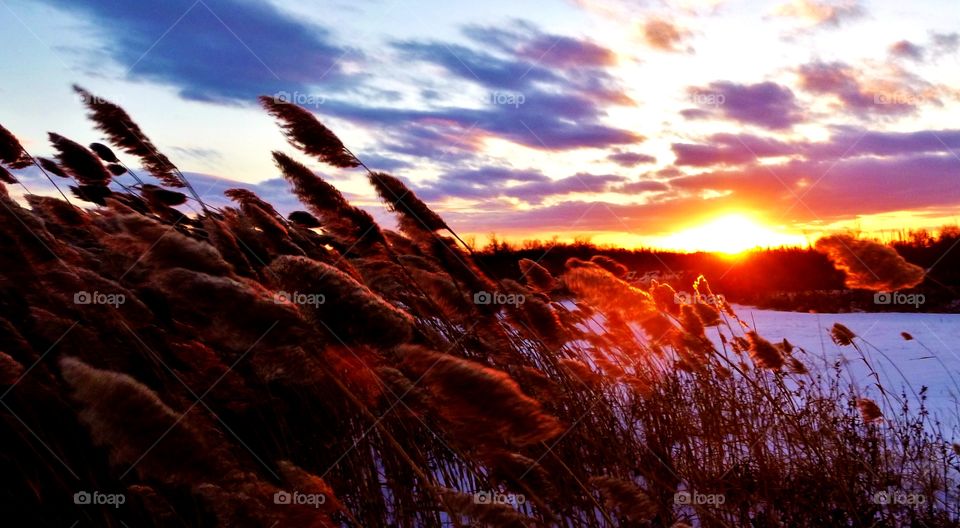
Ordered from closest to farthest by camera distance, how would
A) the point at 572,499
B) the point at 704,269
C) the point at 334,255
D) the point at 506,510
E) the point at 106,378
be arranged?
the point at 106,378
the point at 506,510
the point at 572,499
the point at 334,255
the point at 704,269

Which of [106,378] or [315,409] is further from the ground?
[106,378]

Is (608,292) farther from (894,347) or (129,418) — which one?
(894,347)

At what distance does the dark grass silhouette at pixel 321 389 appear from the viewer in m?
1.64

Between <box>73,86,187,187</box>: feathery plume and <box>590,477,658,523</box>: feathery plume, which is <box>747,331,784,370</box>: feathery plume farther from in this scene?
<box>73,86,187,187</box>: feathery plume

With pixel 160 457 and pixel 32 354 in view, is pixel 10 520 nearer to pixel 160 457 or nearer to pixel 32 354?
pixel 32 354

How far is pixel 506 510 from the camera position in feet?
5.38

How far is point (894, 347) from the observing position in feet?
31.0

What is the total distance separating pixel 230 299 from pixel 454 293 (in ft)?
3.80

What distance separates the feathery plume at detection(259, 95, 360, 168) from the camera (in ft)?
10.1

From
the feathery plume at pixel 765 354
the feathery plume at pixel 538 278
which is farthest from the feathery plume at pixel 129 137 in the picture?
the feathery plume at pixel 765 354

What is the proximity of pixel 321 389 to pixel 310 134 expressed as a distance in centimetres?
118

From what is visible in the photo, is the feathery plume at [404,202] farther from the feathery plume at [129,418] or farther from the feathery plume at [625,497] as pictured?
the feathery plume at [129,418]

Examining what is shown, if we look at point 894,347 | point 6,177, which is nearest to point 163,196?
point 6,177

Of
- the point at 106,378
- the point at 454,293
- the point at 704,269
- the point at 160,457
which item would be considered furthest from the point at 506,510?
the point at 704,269
